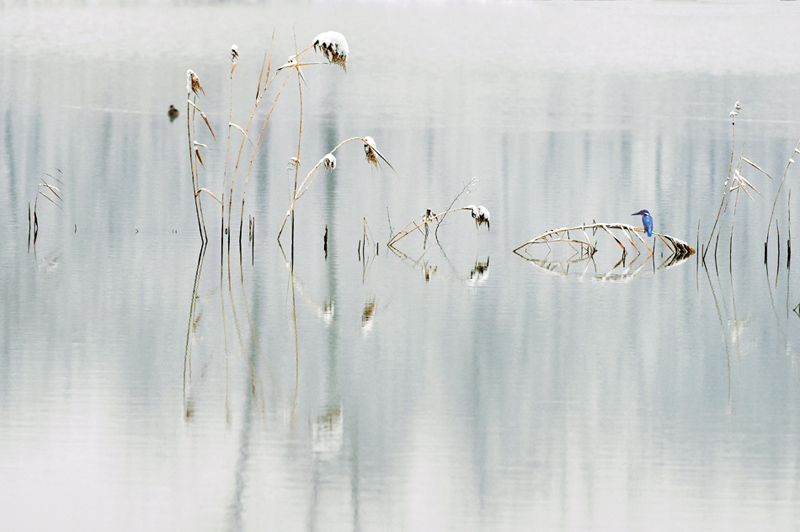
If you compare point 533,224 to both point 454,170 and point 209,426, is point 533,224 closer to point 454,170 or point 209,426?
point 454,170

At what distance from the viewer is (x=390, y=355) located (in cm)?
783

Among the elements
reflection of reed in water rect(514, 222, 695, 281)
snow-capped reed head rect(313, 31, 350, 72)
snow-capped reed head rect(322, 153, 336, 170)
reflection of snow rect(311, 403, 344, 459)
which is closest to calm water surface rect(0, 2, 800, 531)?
reflection of snow rect(311, 403, 344, 459)

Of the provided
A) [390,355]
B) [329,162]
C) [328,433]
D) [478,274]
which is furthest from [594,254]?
[328,433]

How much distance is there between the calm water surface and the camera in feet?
16.4

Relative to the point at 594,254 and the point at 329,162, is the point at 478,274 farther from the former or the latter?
the point at 594,254

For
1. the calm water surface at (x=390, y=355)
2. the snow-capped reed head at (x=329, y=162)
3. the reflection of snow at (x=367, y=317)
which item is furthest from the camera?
the snow-capped reed head at (x=329, y=162)

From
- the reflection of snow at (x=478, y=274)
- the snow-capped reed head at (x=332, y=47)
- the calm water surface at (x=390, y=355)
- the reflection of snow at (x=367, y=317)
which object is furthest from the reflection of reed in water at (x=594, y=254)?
the snow-capped reed head at (x=332, y=47)

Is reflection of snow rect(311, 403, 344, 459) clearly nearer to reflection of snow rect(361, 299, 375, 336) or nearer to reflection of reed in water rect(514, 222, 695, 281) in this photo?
reflection of snow rect(361, 299, 375, 336)

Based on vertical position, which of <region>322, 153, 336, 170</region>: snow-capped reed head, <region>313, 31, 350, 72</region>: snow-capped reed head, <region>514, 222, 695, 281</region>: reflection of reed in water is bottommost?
<region>514, 222, 695, 281</region>: reflection of reed in water

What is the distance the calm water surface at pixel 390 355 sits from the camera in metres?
5.00

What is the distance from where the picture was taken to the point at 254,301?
10.1 metres

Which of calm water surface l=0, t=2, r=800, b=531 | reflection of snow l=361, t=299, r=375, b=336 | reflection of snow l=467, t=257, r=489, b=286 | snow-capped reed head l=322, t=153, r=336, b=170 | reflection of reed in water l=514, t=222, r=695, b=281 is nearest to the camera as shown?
calm water surface l=0, t=2, r=800, b=531

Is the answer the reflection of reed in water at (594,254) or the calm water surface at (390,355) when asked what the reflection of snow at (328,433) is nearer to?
the calm water surface at (390,355)

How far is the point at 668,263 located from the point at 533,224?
3716 mm
